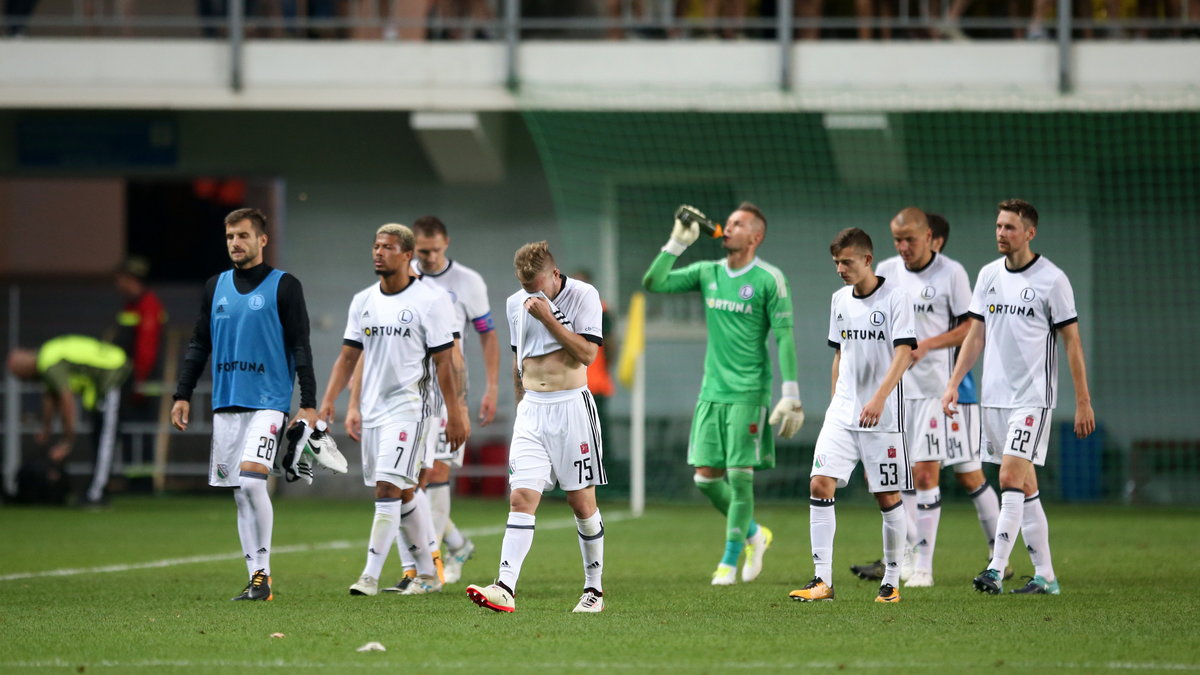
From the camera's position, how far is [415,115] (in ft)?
58.7

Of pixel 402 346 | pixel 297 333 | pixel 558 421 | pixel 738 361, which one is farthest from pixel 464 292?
pixel 558 421

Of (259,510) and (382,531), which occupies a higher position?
(259,510)

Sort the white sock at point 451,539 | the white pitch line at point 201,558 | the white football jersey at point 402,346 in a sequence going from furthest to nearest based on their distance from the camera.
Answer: the white pitch line at point 201,558, the white sock at point 451,539, the white football jersey at point 402,346

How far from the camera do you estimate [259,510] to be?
8.42 m

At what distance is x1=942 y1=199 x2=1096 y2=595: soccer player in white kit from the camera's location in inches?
336

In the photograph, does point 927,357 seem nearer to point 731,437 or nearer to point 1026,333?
point 1026,333

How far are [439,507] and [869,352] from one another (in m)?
2.98

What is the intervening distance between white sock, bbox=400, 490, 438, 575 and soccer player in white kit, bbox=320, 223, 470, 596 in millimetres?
100

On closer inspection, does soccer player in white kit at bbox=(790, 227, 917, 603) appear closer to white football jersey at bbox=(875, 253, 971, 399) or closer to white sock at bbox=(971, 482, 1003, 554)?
white football jersey at bbox=(875, 253, 971, 399)

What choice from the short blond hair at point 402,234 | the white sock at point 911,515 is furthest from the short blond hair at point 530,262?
the white sock at point 911,515

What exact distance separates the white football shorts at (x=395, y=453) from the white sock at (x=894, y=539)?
8.35 ft

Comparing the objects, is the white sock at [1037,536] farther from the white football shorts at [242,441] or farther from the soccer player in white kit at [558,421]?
the white football shorts at [242,441]

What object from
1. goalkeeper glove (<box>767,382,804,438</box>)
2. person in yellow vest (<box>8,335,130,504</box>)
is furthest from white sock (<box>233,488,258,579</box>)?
person in yellow vest (<box>8,335,130,504</box>)

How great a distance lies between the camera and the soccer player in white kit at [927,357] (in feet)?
31.3
